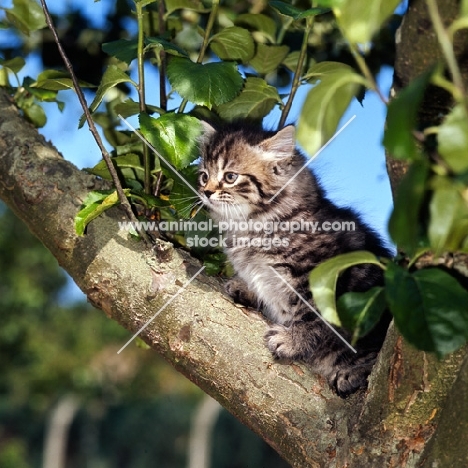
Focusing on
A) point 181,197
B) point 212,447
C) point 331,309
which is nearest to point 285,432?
point 331,309

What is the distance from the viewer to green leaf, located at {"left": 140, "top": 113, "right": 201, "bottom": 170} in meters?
1.71

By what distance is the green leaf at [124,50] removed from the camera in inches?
70.8

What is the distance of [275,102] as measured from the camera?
2061 millimetres

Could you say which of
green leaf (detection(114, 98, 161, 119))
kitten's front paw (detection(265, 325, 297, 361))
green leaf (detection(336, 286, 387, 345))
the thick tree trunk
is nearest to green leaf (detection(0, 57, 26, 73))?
the thick tree trunk

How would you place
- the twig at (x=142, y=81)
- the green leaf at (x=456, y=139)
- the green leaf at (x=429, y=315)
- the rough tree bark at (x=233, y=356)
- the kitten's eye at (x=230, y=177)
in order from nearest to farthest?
the green leaf at (x=456, y=139)
the green leaf at (x=429, y=315)
the rough tree bark at (x=233, y=356)
the twig at (x=142, y=81)
the kitten's eye at (x=230, y=177)

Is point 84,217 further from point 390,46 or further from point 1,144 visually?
point 390,46

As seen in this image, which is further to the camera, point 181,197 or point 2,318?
point 2,318

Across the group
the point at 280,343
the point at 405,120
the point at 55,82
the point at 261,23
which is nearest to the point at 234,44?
the point at 261,23

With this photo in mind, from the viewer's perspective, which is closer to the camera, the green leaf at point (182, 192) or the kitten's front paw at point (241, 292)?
the green leaf at point (182, 192)

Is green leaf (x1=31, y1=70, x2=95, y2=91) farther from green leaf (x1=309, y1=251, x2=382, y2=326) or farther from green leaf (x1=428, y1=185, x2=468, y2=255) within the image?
green leaf (x1=428, y1=185, x2=468, y2=255)

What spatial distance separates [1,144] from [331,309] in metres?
1.38

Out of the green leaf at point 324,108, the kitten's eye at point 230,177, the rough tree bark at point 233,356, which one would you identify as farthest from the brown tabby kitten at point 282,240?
the green leaf at point 324,108

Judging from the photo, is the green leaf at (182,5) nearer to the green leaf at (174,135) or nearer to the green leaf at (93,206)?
the green leaf at (174,135)

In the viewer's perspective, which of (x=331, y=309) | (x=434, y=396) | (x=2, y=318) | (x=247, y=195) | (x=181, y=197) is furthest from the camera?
(x=2, y=318)
